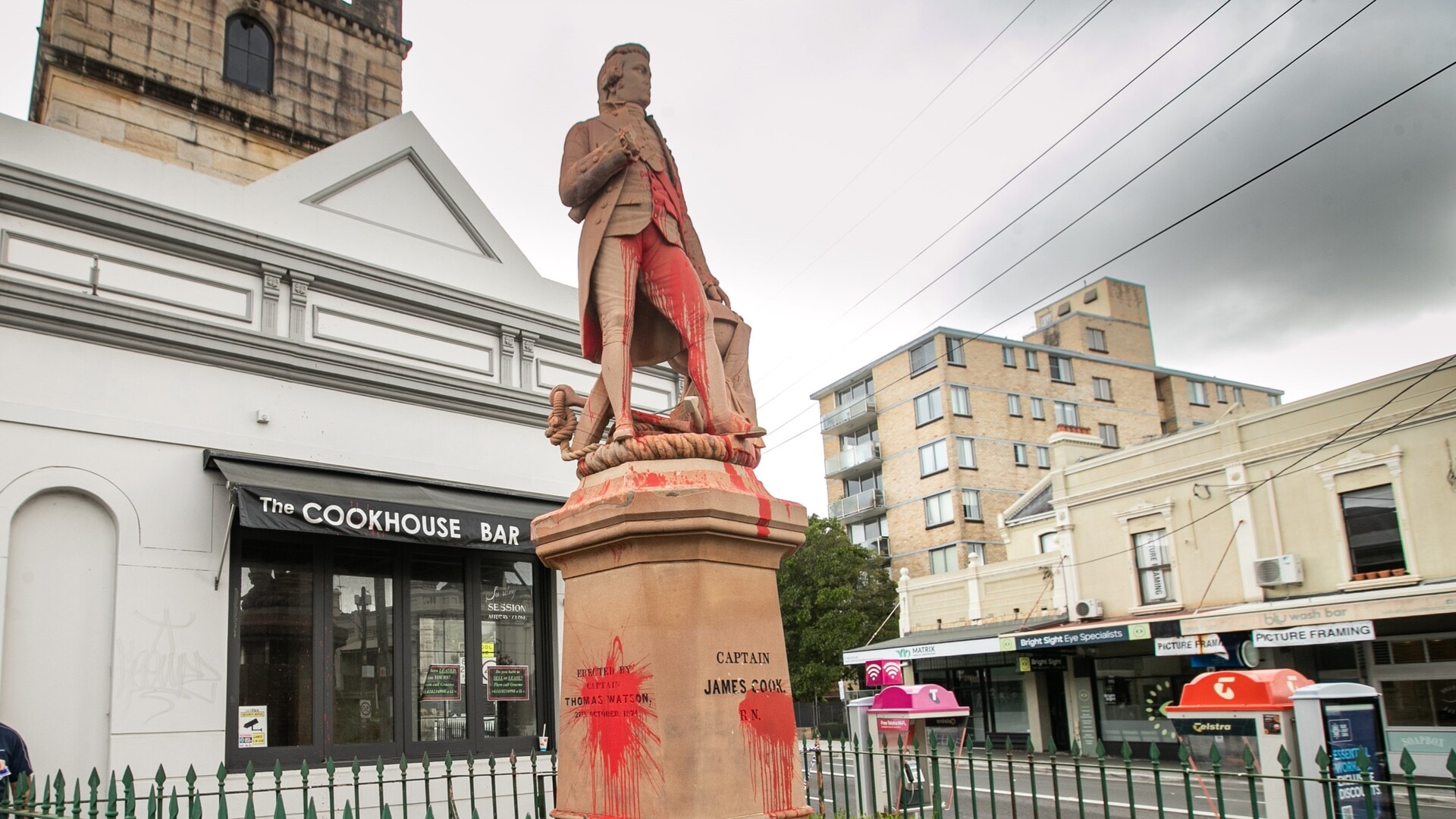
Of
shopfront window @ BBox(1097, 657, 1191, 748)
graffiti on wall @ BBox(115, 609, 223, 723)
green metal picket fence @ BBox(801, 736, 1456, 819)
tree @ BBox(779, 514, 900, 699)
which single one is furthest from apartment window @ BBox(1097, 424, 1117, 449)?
graffiti on wall @ BBox(115, 609, 223, 723)

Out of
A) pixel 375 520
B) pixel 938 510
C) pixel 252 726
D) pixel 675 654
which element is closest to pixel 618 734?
pixel 675 654

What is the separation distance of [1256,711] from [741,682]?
5595 millimetres

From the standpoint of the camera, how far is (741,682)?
15.6 feet

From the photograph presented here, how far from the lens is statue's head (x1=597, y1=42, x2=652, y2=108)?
19.4ft

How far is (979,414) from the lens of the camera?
4362cm

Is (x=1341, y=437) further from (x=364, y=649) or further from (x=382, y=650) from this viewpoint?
(x=364, y=649)

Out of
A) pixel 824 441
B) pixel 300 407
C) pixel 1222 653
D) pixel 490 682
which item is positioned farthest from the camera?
pixel 824 441

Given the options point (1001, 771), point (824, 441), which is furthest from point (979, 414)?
point (1001, 771)

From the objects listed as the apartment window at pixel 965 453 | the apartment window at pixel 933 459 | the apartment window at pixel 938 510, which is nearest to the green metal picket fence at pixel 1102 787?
the apartment window at pixel 938 510

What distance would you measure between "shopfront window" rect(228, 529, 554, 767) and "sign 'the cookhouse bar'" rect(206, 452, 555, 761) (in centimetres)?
1

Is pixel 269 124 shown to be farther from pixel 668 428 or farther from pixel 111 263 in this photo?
pixel 668 428

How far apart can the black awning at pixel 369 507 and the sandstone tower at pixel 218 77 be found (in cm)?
601

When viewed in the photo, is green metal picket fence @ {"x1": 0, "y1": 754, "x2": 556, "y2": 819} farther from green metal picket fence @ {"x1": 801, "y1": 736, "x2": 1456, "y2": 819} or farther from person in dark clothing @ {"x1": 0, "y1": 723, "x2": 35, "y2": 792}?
green metal picket fence @ {"x1": 801, "y1": 736, "x2": 1456, "y2": 819}

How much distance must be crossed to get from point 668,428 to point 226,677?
6.43 metres
